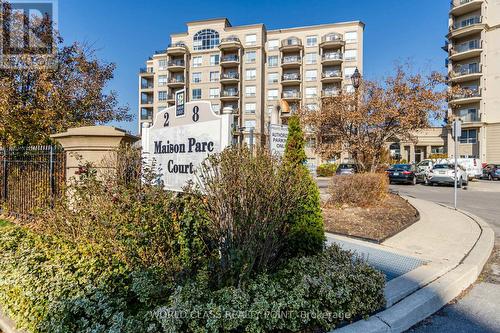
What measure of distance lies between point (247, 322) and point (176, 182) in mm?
2553

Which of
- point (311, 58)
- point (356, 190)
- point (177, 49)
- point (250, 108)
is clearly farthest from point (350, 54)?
point (356, 190)

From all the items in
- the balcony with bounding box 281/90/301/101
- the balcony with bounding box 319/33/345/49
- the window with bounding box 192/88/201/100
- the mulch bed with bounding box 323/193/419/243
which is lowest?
the mulch bed with bounding box 323/193/419/243

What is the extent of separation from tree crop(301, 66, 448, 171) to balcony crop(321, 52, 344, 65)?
33.4m

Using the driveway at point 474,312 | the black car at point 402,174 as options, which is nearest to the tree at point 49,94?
the driveway at point 474,312

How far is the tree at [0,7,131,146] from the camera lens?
27.3 ft

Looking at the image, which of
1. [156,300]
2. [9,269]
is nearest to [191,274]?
[156,300]

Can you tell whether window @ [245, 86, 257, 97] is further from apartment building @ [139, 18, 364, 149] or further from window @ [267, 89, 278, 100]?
window @ [267, 89, 278, 100]

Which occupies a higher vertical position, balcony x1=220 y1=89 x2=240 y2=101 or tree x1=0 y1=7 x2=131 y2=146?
balcony x1=220 y1=89 x2=240 y2=101

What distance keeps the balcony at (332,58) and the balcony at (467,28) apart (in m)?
13.6

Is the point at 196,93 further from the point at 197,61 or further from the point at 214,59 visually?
the point at 214,59

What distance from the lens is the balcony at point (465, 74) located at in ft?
115

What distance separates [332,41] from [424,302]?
1833 inches

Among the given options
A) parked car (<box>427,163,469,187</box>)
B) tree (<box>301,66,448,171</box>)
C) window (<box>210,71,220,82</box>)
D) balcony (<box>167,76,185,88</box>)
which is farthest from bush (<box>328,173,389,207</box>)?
balcony (<box>167,76,185,88</box>)

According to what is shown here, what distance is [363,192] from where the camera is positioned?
9148mm
